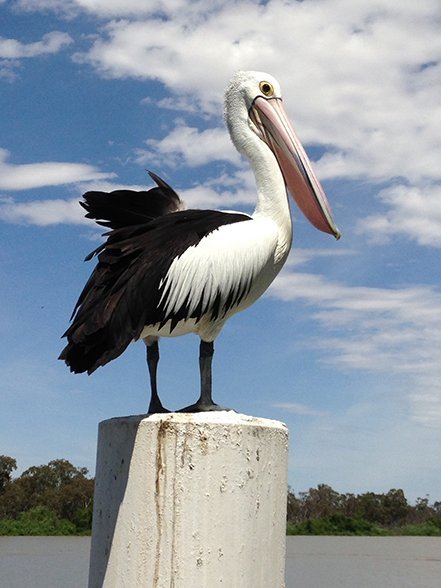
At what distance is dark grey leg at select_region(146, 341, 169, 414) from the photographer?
170 inches

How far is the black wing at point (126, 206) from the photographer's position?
460cm

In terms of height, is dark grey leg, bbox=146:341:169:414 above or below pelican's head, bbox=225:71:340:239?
below

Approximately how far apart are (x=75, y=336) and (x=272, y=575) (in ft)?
4.16

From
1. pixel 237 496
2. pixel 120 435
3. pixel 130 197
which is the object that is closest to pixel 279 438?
pixel 237 496

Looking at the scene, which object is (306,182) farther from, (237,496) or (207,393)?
(237,496)

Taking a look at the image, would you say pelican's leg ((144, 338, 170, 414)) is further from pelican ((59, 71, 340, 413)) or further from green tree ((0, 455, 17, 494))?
green tree ((0, 455, 17, 494))

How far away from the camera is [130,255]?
4.16 m

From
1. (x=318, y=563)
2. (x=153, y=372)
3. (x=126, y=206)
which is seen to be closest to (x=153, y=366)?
(x=153, y=372)

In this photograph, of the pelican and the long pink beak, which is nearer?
the pelican

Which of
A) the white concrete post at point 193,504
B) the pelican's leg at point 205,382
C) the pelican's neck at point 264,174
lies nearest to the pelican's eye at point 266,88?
the pelican's neck at point 264,174

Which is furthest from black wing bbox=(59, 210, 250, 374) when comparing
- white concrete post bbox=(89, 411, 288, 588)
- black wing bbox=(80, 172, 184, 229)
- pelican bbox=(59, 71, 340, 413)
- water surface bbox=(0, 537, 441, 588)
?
water surface bbox=(0, 537, 441, 588)

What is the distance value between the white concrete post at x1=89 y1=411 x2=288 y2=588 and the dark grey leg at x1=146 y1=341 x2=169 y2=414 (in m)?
0.57

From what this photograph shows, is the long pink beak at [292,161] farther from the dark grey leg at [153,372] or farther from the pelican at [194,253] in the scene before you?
the dark grey leg at [153,372]

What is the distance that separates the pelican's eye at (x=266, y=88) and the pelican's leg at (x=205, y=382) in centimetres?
147
